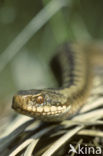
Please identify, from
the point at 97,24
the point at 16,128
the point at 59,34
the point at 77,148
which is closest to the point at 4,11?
the point at 59,34

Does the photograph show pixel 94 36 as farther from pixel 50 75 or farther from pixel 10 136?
pixel 10 136

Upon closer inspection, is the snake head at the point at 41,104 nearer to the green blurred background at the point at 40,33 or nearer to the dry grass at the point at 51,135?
the dry grass at the point at 51,135

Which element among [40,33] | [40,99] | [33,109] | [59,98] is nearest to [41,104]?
[40,99]

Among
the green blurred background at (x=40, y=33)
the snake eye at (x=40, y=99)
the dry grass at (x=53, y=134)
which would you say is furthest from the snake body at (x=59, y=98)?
the green blurred background at (x=40, y=33)

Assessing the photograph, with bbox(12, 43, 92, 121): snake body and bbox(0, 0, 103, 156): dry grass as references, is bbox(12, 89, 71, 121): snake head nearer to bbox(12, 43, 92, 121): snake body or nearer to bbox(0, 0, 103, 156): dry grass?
bbox(12, 43, 92, 121): snake body

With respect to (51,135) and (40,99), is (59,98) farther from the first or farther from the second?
(51,135)

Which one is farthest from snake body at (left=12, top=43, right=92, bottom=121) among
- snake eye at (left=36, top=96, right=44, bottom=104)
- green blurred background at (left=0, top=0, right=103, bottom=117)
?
green blurred background at (left=0, top=0, right=103, bottom=117)
